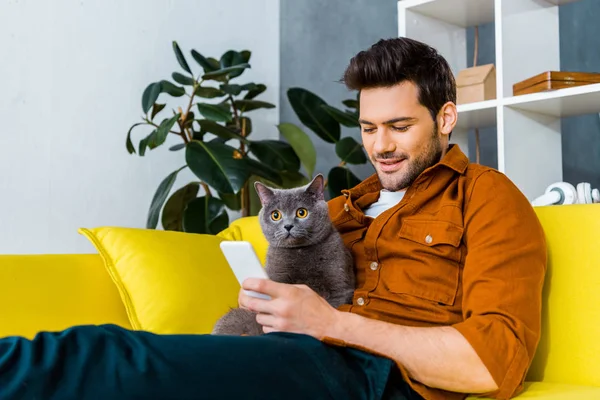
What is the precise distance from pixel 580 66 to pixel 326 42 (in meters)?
1.35

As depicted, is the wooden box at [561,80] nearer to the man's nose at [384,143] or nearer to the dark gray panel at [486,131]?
the dark gray panel at [486,131]

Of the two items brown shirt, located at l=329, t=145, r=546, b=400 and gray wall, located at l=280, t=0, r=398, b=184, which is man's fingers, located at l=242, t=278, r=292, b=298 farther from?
gray wall, located at l=280, t=0, r=398, b=184

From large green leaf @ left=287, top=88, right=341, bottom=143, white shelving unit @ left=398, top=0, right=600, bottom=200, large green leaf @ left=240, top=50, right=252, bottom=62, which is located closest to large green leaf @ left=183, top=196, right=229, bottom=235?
large green leaf @ left=287, top=88, right=341, bottom=143

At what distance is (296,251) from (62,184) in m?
1.62

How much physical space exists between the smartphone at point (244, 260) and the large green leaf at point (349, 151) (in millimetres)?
1767

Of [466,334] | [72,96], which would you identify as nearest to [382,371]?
[466,334]

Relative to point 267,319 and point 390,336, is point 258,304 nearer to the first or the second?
point 267,319

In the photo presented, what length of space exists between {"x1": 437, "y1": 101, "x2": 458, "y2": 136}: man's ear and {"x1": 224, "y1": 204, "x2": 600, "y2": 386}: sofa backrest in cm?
31

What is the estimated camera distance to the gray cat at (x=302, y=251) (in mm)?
1512

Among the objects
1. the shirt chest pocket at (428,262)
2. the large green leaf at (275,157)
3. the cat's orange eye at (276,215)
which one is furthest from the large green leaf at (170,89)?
the shirt chest pocket at (428,262)

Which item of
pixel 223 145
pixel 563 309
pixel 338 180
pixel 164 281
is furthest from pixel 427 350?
pixel 338 180

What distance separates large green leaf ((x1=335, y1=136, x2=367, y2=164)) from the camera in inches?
117

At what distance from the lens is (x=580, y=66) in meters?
2.70

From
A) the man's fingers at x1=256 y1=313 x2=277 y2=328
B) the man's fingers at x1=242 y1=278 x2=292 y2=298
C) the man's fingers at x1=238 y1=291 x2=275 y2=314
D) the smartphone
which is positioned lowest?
the man's fingers at x1=256 y1=313 x2=277 y2=328
